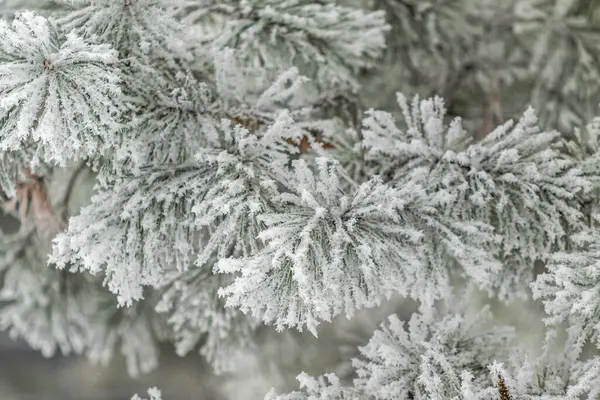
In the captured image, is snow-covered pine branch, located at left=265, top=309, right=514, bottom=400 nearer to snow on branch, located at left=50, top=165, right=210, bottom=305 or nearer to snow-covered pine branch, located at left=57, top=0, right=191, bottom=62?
snow on branch, located at left=50, top=165, right=210, bottom=305

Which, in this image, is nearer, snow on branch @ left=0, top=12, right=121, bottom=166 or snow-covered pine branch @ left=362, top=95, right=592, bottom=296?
snow on branch @ left=0, top=12, right=121, bottom=166

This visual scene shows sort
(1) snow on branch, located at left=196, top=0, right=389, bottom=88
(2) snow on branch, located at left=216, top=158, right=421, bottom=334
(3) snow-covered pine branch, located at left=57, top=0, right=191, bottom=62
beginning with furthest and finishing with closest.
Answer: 1. (1) snow on branch, located at left=196, top=0, right=389, bottom=88
2. (3) snow-covered pine branch, located at left=57, top=0, right=191, bottom=62
3. (2) snow on branch, located at left=216, top=158, right=421, bottom=334

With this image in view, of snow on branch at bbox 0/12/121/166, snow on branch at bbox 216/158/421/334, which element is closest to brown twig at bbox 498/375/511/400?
snow on branch at bbox 216/158/421/334

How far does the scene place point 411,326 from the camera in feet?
3.10

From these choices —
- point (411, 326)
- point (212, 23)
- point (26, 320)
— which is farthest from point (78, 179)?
point (411, 326)

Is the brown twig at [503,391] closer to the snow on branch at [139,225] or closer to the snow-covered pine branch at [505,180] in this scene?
the snow-covered pine branch at [505,180]

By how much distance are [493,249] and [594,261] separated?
0.42 feet

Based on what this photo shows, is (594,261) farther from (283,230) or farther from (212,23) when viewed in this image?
(212,23)

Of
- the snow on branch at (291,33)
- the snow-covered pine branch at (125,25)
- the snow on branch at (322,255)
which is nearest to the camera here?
the snow on branch at (322,255)

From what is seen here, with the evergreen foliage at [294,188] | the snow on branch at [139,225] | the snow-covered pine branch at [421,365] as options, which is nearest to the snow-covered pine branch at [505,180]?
the evergreen foliage at [294,188]

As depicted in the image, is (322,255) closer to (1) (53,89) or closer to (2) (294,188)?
(2) (294,188)

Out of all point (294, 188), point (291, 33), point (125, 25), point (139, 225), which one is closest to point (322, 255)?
point (294, 188)

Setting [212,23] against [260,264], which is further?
[212,23]

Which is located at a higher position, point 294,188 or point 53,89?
point 53,89
